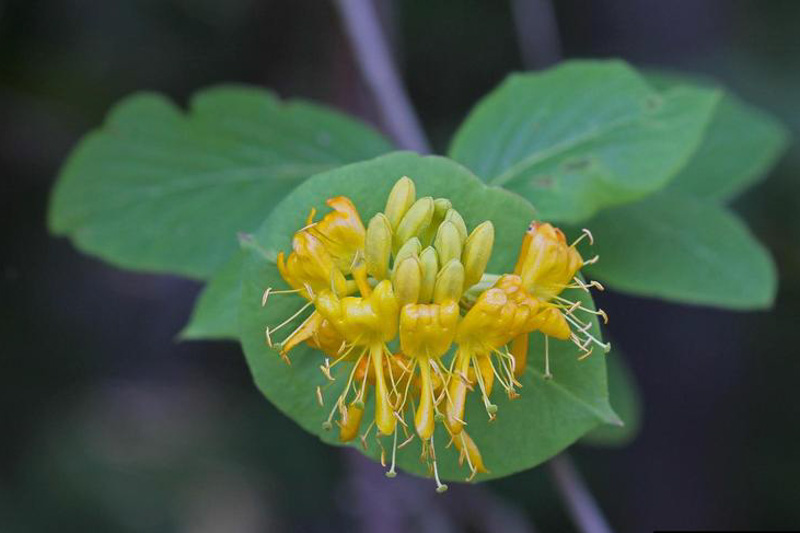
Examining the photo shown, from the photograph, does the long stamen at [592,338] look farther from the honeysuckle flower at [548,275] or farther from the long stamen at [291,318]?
the long stamen at [291,318]

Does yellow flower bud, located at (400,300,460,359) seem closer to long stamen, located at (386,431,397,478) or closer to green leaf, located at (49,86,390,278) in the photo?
long stamen, located at (386,431,397,478)

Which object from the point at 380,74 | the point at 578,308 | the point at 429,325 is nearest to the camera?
the point at 429,325

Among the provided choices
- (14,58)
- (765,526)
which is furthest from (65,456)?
(765,526)

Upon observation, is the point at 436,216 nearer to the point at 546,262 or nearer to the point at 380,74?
the point at 546,262

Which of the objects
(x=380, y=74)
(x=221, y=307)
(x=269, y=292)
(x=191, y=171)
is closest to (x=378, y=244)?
(x=269, y=292)

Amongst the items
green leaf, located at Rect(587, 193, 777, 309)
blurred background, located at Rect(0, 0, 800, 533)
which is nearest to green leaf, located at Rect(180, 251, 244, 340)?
green leaf, located at Rect(587, 193, 777, 309)

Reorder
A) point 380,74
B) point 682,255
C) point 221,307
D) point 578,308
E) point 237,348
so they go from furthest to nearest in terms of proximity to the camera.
Result: point 237,348 → point 380,74 → point 682,255 → point 221,307 → point 578,308

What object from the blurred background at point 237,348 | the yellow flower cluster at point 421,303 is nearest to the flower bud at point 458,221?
the yellow flower cluster at point 421,303
